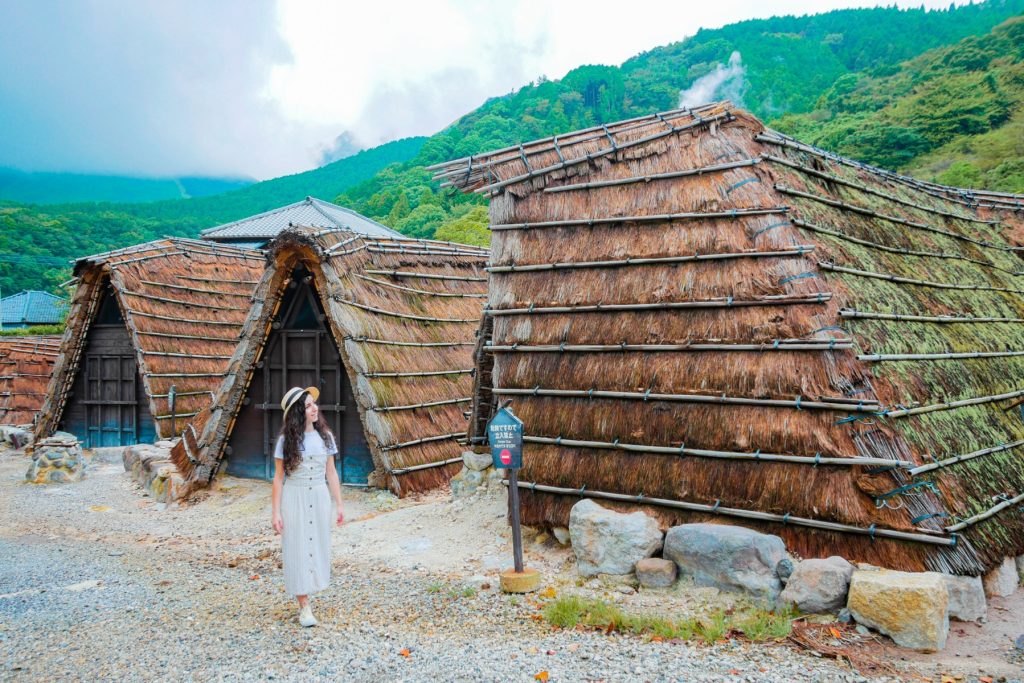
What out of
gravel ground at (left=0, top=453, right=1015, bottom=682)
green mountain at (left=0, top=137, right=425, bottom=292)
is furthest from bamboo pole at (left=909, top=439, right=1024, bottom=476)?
green mountain at (left=0, top=137, right=425, bottom=292)

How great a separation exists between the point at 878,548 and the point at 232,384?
9479 millimetres

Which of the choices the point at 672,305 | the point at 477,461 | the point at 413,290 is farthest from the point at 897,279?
the point at 413,290

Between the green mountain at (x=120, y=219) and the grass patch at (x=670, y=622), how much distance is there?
46984 millimetres

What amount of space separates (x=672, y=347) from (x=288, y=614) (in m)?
4.38

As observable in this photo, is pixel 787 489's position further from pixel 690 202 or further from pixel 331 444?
pixel 331 444

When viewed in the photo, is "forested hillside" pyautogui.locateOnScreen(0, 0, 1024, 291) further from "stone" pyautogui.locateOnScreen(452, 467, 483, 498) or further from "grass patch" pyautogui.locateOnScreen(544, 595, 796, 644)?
"grass patch" pyautogui.locateOnScreen(544, 595, 796, 644)

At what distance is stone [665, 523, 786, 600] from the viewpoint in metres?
5.95

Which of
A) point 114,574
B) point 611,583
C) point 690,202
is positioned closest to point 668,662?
point 611,583

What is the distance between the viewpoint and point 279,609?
6.35 metres

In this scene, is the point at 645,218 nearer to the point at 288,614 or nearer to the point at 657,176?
the point at 657,176

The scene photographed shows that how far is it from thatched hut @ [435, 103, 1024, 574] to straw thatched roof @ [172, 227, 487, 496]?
3.08 meters

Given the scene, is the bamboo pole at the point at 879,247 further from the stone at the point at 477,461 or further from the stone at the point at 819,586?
the stone at the point at 477,461

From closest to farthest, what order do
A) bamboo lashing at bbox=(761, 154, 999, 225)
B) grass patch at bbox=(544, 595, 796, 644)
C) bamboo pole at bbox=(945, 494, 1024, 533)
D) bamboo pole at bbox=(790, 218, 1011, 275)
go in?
1. grass patch at bbox=(544, 595, 796, 644)
2. bamboo pole at bbox=(945, 494, 1024, 533)
3. bamboo pole at bbox=(790, 218, 1011, 275)
4. bamboo lashing at bbox=(761, 154, 999, 225)

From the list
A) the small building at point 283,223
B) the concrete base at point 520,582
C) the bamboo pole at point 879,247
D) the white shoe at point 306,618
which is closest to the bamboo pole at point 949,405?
the bamboo pole at point 879,247
